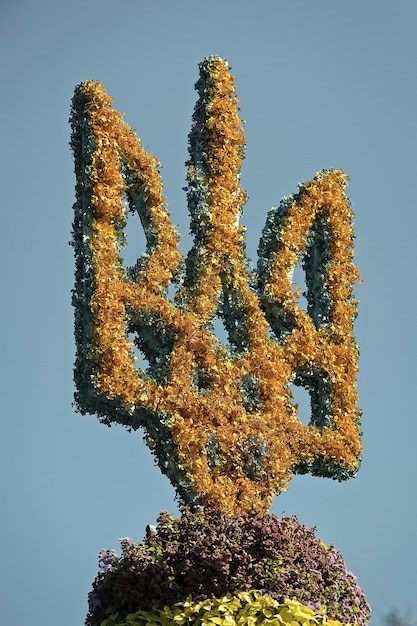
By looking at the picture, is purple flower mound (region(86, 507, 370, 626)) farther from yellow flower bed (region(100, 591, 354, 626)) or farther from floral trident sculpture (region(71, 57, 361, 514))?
floral trident sculpture (region(71, 57, 361, 514))

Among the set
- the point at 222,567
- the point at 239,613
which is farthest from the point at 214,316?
the point at 239,613

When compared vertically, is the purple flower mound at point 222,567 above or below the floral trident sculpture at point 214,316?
below

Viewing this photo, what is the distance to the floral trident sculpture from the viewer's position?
819 centimetres

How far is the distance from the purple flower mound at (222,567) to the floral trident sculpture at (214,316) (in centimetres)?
66

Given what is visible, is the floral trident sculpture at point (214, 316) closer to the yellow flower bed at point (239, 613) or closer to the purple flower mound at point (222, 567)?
the purple flower mound at point (222, 567)

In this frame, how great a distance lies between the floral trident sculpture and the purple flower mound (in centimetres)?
66

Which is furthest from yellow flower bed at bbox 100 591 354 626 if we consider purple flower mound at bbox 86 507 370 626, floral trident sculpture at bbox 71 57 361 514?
floral trident sculpture at bbox 71 57 361 514

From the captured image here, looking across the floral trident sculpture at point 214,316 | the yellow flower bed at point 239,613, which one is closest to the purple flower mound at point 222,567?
the yellow flower bed at point 239,613

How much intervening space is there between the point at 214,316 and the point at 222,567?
229cm

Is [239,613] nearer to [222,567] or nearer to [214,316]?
[222,567]

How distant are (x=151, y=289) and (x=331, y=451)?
1927 mm

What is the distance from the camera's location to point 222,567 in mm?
7027

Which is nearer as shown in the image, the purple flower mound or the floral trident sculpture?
the purple flower mound

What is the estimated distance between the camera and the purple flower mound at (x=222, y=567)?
7.11 meters
